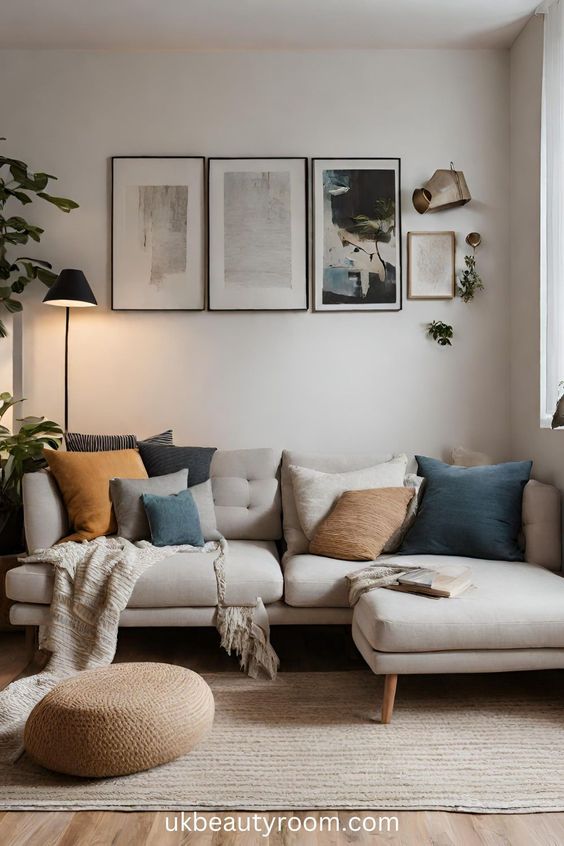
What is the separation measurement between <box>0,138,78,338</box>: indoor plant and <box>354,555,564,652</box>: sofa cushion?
2399 mm

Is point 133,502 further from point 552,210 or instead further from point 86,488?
point 552,210

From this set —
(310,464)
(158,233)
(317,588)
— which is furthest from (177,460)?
(158,233)

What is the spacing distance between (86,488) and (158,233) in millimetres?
1457

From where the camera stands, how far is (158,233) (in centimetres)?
387

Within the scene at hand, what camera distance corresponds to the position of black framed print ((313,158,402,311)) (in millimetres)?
3863

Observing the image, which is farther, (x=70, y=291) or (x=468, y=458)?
(x=468, y=458)

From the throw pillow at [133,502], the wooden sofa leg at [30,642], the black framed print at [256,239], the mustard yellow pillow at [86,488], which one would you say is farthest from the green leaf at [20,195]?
the wooden sofa leg at [30,642]

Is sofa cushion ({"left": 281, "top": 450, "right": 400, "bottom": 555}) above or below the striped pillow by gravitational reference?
below

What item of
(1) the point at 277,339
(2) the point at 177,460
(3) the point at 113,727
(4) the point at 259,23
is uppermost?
(4) the point at 259,23

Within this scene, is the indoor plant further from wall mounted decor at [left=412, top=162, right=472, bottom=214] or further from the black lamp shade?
wall mounted decor at [left=412, top=162, right=472, bottom=214]

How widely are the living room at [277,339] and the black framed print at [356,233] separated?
1cm

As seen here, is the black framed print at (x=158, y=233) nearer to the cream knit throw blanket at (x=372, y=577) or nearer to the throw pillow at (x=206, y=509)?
the throw pillow at (x=206, y=509)

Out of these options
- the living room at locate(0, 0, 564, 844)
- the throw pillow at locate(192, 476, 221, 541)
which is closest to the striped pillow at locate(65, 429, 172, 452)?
the living room at locate(0, 0, 564, 844)

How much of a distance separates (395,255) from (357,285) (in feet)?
0.84
